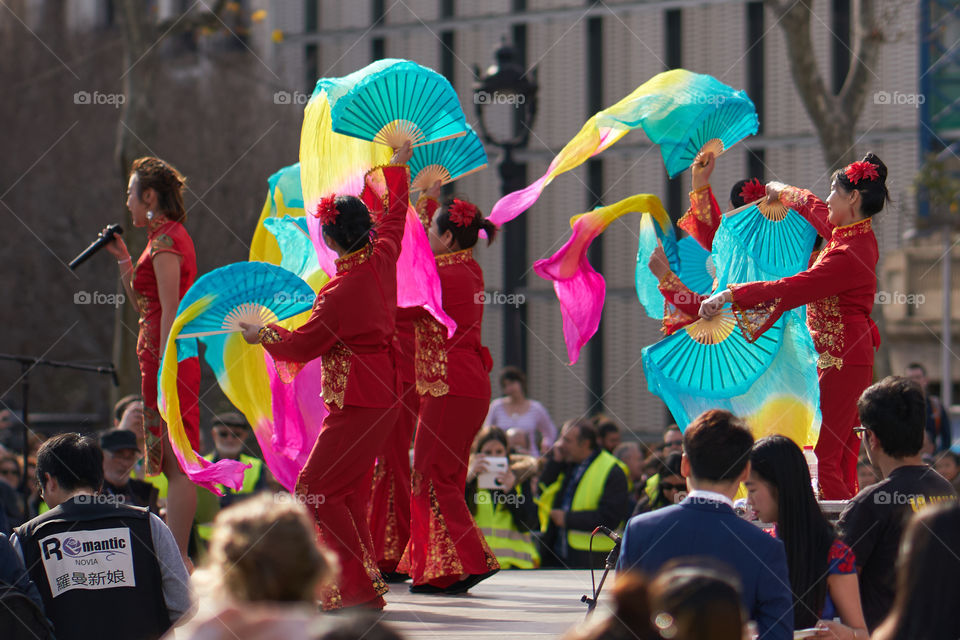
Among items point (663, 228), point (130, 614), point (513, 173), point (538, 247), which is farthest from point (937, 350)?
point (130, 614)

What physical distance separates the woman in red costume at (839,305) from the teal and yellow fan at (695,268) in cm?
75

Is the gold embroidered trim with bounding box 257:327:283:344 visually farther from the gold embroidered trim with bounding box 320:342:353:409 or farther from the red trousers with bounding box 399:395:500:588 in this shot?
the red trousers with bounding box 399:395:500:588

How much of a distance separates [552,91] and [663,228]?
13047 mm

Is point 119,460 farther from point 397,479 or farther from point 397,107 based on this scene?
point 397,107

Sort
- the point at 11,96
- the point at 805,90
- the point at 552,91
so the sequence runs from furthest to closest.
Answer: the point at 552,91, the point at 11,96, the point at 805,90

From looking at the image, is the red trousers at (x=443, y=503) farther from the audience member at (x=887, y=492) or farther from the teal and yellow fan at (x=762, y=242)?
the audience member at (x=887, y=492)

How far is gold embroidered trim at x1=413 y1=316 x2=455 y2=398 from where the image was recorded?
5.53 metres

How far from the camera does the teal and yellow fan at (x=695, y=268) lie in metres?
5.80

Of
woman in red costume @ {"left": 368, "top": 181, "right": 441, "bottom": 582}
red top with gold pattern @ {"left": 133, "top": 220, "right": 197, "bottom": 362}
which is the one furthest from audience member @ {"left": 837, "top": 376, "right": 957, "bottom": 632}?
red top with gold pattern @ {"left": 133, "top": 220, "right": 197, "bottom": 362}

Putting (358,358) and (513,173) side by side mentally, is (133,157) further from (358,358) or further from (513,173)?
(358,358)

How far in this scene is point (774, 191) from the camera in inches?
213

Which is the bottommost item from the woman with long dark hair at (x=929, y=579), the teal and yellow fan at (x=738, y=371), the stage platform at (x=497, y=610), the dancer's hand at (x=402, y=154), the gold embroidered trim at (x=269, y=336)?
the stage platform at (x=497, y=610)

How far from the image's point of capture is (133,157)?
1073cm

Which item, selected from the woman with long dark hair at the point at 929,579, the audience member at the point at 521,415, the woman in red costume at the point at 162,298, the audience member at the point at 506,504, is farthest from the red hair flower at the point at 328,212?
the audience member at the point at 521,415
